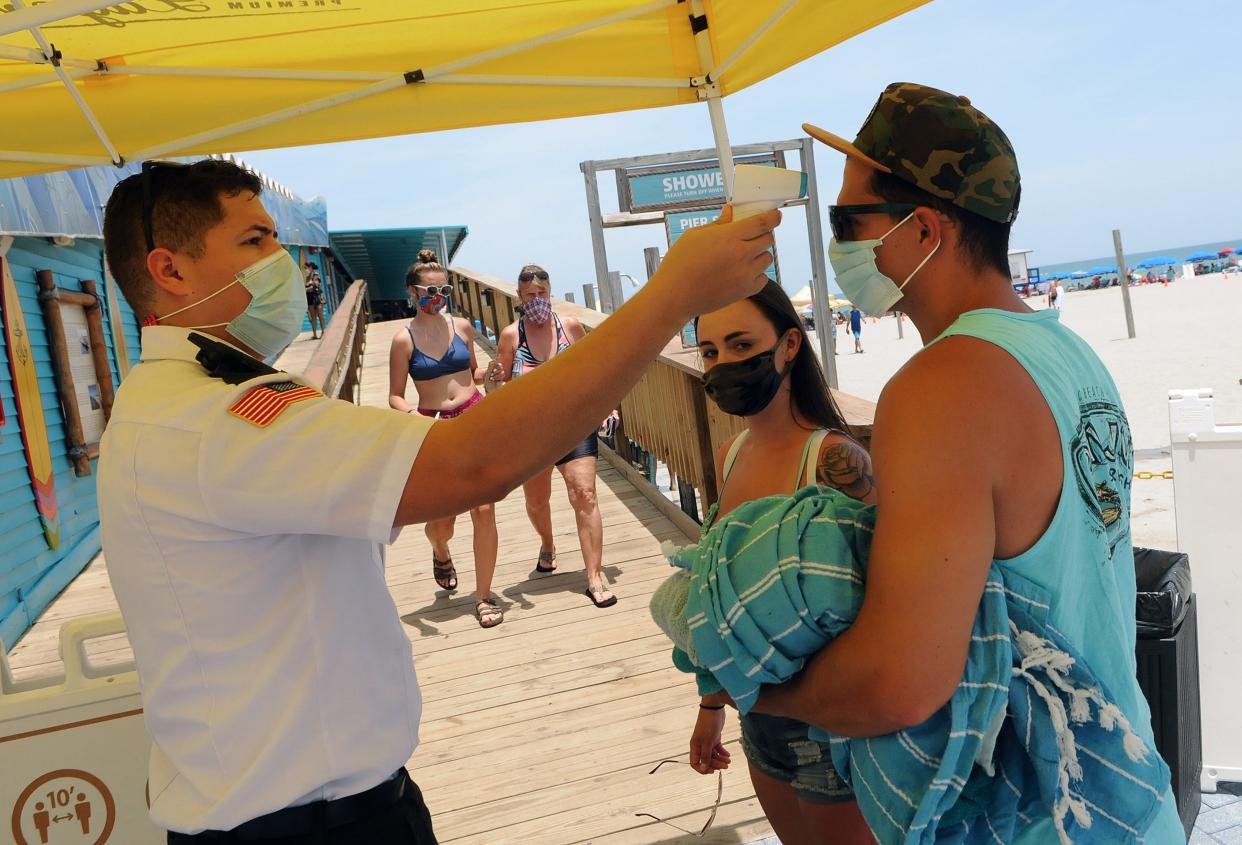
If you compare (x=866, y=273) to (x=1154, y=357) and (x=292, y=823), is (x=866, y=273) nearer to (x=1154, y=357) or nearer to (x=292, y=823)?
(x=292, y=823)

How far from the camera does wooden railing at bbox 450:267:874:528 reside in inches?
192

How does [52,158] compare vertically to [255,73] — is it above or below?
below

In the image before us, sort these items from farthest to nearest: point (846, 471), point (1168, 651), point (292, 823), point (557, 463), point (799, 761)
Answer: point (557, 463) < point (1168, 651) < point (846, 471) < point (799, 761) < point (292, 823)

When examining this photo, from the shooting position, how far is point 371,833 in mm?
1461

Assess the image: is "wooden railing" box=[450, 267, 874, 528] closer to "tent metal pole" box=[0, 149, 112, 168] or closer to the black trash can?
the black trash can

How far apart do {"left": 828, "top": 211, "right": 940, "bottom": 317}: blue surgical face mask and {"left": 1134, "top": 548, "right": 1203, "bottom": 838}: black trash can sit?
1647 mm

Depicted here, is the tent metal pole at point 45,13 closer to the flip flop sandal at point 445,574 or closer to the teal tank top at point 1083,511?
the teal tank top at point 1083,511

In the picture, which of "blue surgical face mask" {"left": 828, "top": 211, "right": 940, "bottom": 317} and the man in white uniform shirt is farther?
"blue surgical face mask" {"left": 828, "top": 211, "right": 940, "bottom": 317}

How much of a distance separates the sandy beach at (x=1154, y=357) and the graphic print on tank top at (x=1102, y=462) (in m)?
4.17

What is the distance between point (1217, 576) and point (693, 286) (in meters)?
2.74

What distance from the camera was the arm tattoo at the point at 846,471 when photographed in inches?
81.6

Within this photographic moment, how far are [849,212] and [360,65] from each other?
2342mm

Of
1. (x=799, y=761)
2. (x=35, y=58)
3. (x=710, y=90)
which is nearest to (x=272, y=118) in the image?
(x=35, y=58)

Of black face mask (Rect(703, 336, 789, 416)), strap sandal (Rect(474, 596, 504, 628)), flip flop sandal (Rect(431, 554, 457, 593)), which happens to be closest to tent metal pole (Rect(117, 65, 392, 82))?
black face mask (Rect(703, 336, 789, 416))
